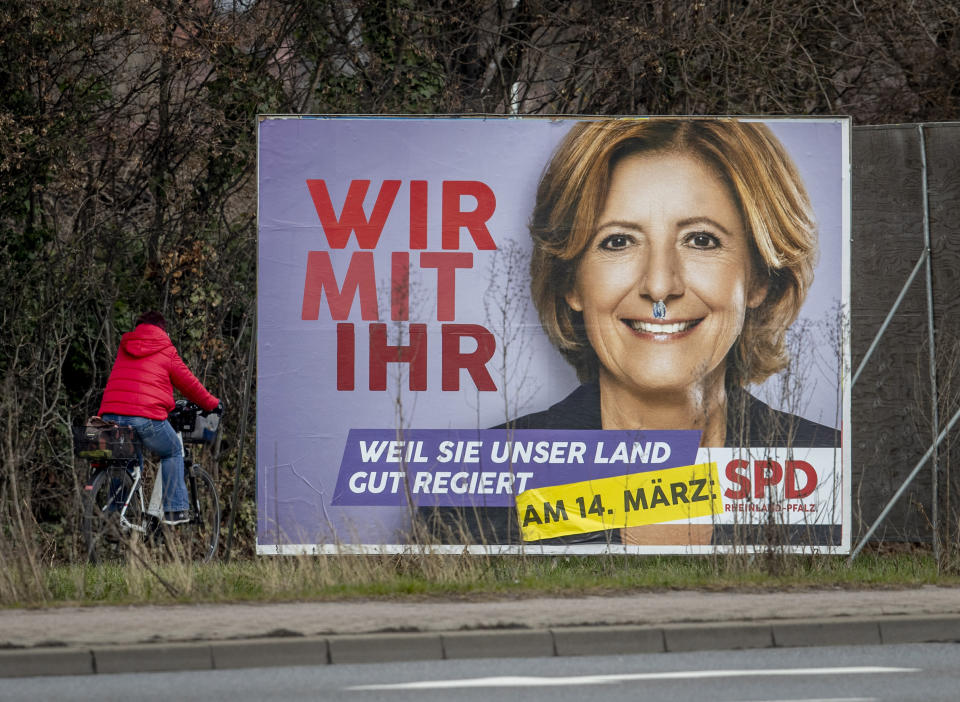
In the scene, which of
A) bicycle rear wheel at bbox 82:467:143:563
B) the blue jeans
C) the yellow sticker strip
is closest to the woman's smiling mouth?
the yellow sticker strip

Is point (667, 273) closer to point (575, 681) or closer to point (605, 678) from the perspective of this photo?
point (605, 678)

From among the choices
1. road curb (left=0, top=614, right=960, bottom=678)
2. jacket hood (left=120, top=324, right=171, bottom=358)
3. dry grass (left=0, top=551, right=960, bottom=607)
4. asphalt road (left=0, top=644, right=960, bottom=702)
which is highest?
jacket hood (left=120, top=324, right=171, bottom=358)

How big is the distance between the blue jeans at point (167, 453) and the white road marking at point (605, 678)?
14.6ft

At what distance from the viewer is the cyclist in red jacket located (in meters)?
10.9

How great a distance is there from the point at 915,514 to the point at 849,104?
23.4 ft

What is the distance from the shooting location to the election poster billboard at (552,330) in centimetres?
1130

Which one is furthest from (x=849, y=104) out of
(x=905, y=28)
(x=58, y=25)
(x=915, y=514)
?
(x=58, y=25)

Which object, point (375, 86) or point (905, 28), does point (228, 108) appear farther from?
point (905, 28)

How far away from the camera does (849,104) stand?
17359mm

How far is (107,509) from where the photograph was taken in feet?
35.4

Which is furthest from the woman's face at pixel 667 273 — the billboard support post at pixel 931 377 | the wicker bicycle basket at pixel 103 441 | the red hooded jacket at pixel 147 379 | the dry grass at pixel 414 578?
the wicker bicycle basket at pixel 103 441

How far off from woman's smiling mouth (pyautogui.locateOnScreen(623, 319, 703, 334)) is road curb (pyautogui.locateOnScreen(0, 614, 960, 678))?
3.50 meters

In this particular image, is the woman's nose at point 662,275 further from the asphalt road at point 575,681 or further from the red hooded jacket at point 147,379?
the asphalt road at point 575,681

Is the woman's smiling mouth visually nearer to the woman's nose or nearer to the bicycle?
the woman's nose
